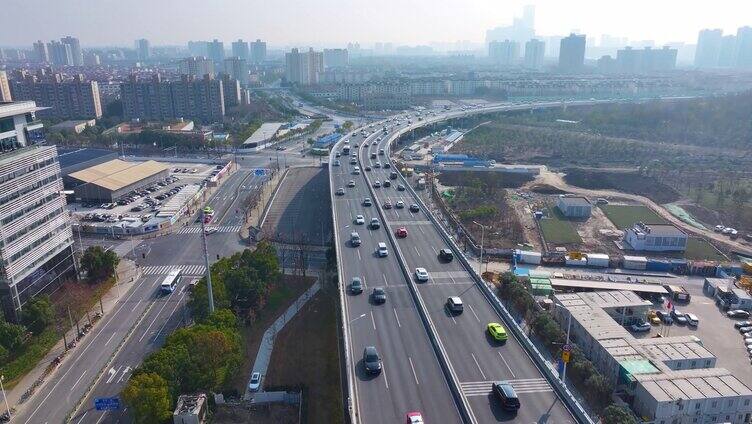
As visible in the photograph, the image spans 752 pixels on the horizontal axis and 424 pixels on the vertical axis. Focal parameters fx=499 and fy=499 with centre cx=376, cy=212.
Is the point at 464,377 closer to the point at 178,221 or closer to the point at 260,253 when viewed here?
the point at 260,253

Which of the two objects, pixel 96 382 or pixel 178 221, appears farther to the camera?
pixel 178 221

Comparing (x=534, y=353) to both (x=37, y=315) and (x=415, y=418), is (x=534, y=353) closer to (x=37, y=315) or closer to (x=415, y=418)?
(x=415, y=418)

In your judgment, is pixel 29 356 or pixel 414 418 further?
pixel 29 356

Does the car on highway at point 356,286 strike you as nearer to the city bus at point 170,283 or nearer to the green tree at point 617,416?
the green tree at point 617,416

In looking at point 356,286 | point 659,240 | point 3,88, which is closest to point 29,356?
point 356,286

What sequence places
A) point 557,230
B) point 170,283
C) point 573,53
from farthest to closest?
point 573,53 < point 557,230 < point 170,283

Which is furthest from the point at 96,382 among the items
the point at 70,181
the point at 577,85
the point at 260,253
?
the point at 577,85
